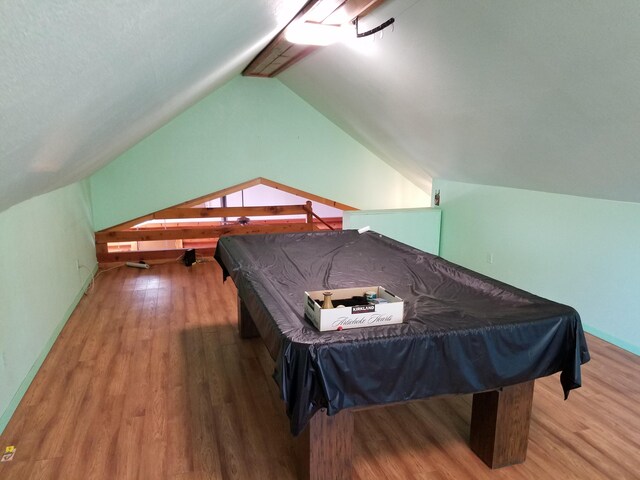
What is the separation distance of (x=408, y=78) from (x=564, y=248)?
1.94m

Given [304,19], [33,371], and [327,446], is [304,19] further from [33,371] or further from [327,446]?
[33,371]

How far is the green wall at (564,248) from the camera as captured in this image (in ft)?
11.2

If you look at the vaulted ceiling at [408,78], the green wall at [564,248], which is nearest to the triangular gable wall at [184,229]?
the vaulted ceiling at [408,78]

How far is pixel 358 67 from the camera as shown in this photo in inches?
158

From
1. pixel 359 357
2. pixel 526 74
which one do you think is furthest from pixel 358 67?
pixel 359 357

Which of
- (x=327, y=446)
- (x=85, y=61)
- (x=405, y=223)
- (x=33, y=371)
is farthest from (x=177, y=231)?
(x=85, y=61)

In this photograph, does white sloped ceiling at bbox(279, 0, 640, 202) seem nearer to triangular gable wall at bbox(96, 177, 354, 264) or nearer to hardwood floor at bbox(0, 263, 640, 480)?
hardwood floor at bbox(0, 263, 640, 480)

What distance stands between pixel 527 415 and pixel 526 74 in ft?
6.26

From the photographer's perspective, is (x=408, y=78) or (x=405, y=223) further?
(x=405, y=223)

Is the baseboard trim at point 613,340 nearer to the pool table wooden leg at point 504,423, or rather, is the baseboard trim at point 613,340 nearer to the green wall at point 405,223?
the pool table wooden leg at point 504,423

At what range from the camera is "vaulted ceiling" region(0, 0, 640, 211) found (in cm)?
100

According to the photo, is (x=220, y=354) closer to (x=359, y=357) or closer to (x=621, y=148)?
(x=359, y=357)

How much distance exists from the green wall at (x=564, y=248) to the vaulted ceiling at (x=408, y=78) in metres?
0.18

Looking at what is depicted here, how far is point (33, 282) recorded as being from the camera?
3098 millimetres
